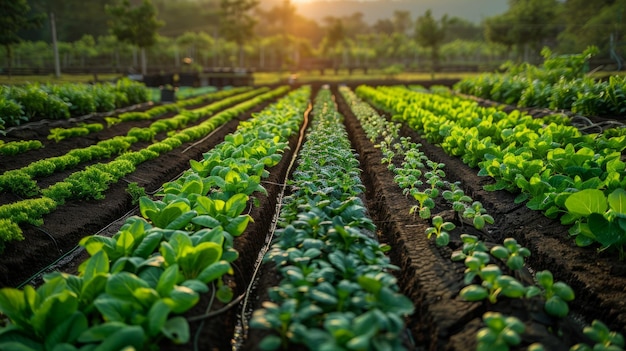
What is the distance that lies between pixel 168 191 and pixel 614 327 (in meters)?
3.55

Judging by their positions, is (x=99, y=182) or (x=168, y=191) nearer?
(x=168, y=191)

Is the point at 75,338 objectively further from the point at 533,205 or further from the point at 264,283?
the point at 533,205

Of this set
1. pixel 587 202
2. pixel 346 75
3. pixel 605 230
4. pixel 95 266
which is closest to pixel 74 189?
pixel 95 266

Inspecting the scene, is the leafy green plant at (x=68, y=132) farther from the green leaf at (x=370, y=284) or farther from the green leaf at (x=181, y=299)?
the green leaf at (x=370, y=284)

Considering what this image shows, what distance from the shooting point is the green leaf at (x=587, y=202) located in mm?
3367

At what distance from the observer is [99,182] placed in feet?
17.9

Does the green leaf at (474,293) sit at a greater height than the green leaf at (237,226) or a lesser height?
lesser

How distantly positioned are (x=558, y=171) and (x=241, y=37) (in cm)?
4441

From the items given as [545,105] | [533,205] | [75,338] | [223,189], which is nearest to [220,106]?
[545,105]

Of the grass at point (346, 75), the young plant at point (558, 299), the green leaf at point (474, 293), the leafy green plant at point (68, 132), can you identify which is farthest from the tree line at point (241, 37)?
the green leaf at point (474, 293)

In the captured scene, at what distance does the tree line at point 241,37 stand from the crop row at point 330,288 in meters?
19.0

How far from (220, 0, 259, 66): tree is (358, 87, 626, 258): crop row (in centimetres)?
4081

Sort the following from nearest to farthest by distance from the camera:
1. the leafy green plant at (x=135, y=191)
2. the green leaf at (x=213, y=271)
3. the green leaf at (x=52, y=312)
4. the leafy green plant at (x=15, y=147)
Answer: the green leaf at (x=52, y=312)
the green leaf at (x=213, y=271)
the leafy green plant at (x=135, y=191)
the leafy green plant at (x=15, y=147)

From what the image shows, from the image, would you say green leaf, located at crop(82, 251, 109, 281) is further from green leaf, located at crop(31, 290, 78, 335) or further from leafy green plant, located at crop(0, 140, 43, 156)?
leafy green plant, located at crop(0, 140, 43, 156)
